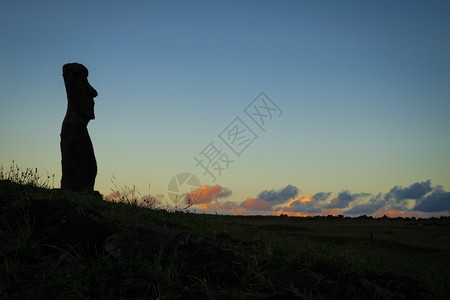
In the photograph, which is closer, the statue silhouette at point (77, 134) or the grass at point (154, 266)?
the grass at point (154, 266)

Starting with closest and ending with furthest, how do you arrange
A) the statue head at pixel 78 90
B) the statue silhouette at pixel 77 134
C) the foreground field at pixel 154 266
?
the foreground field at pixel 154 266 → the statue silhouette at pixel 77 134 → the statue head at pixel 78 90

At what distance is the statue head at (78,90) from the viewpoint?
45.0 ft

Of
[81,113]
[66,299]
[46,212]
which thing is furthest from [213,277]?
[81,113]

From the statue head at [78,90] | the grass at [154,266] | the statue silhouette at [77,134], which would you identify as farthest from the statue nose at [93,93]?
the grass at [154,266]

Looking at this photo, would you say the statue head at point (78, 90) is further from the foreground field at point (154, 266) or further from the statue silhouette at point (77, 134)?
the foreground field at point (154, 266)

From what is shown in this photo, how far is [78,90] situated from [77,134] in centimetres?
160

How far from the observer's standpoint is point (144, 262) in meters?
5.57

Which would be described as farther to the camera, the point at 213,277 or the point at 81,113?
the point at 81,113

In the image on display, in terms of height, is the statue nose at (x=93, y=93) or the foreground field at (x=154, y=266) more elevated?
the statue nose at (x=93, y=93)

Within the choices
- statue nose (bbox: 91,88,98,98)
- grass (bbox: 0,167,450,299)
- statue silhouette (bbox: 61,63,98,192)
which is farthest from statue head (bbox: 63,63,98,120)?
grass (bbox: 0,167,450,299)

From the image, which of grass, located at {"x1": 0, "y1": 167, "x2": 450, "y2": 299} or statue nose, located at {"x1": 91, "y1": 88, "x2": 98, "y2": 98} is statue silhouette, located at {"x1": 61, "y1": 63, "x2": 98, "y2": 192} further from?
grass, located at {"x1": 0, "y1": 167, "x2": 450, "y2": 299}

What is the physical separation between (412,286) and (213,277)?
2.61 meters

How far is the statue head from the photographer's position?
540 inches

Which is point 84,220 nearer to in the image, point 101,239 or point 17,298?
point 101,239
